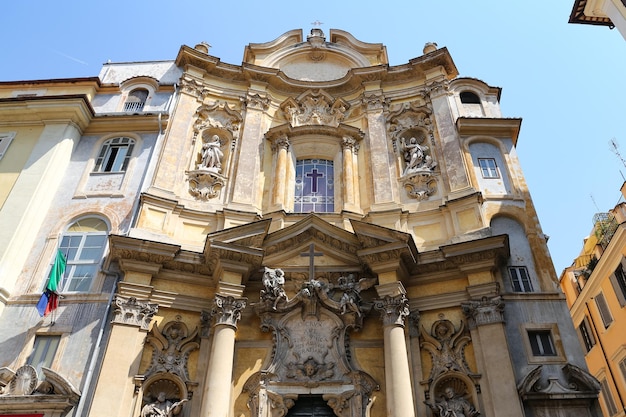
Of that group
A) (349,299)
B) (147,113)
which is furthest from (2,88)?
(349,299)

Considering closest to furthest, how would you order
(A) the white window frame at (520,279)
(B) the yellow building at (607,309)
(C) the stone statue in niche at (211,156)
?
(A) the white window frame at (520,279) → (C) the stone statue in niche at (211,156) → (B) the yellow building at (607,309)

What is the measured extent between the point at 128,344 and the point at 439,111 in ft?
36.7

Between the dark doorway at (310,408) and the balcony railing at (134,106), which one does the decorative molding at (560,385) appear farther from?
the balcony railing at (134,106)

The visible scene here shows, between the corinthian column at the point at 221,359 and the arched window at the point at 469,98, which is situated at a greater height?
the arched window at the point at 469,98

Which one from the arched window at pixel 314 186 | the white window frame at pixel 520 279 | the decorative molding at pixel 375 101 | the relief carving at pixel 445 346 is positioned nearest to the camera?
the relief carving at pixel 445 346

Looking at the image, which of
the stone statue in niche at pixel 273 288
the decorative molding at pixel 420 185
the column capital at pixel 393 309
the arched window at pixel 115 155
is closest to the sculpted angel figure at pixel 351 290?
the column capital at pixel 393 309

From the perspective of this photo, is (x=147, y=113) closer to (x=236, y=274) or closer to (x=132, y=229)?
(x=132, y=229)

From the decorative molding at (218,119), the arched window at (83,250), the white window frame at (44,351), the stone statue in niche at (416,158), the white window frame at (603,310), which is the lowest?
the white window frame at (44,351)

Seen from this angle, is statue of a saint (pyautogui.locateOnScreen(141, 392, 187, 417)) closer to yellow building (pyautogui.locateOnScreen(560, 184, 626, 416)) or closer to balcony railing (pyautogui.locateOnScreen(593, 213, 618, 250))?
yellow building (pyautogui.locateOnScreen(560, 184, 626, 416))

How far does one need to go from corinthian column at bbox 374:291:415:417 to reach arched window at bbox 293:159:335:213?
166 inches

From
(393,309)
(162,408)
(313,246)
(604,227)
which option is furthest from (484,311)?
(604,227)

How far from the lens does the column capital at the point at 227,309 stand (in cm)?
1117

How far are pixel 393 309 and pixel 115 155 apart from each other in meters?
9.31

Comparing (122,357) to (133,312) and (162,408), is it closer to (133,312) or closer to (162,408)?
(133,312)
